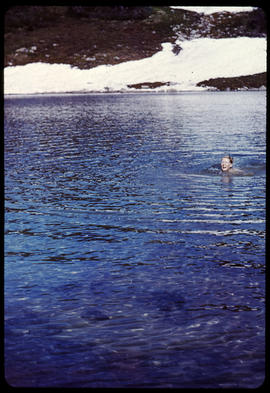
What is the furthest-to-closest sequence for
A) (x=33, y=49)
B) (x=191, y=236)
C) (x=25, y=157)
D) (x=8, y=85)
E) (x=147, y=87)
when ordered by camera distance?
(x=33, y=49), (x=8, y=85), (x=147, y=87), (x=25, y=157), (x=191, y=236)

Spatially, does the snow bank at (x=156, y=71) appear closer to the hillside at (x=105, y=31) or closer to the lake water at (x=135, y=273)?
the hillside at (x=105, y=31)

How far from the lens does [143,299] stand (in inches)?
484

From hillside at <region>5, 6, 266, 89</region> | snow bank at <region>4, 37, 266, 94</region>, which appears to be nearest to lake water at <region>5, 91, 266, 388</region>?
snow bank at <region>4, 37, 266, 94</region>

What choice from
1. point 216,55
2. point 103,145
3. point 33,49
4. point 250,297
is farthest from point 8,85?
point 250,297

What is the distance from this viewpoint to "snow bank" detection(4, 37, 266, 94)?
127 metres

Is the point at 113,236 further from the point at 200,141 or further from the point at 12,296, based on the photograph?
the point at 200,141

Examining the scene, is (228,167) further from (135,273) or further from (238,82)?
(238,82)

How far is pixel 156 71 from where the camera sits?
132500 mm

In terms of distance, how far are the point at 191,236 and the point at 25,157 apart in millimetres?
19680

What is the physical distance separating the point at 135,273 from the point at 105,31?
163707 millimetres

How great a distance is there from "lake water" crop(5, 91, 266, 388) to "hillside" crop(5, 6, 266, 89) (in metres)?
120

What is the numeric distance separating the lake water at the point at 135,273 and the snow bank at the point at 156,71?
9674cm

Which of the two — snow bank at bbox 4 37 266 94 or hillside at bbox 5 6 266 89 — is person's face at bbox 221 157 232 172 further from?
hillside at bbox 5 6 266 89

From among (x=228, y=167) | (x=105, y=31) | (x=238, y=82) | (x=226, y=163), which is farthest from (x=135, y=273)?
(x=105, y=31)
